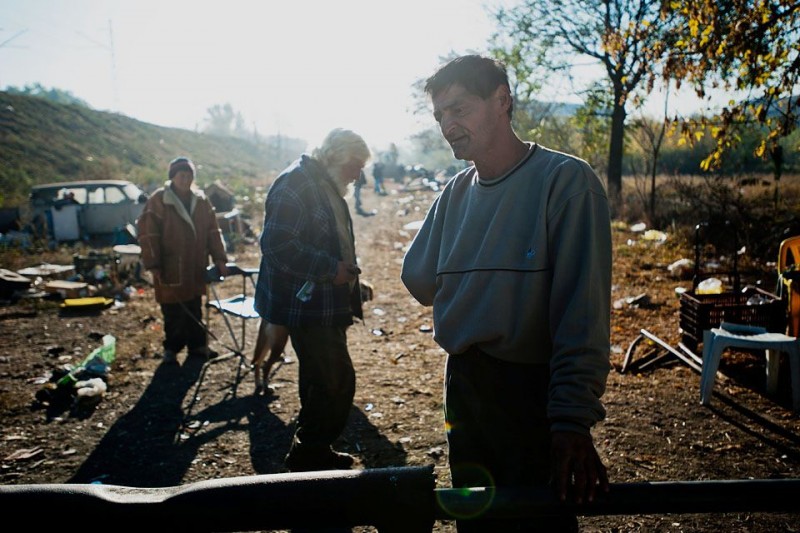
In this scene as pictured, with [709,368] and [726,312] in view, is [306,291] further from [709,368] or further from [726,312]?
[726,312]

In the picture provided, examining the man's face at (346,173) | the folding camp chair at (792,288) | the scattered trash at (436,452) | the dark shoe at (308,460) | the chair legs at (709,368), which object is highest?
the man's face at (346,173)

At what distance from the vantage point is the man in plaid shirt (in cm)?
302

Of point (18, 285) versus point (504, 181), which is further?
point (18, 285)

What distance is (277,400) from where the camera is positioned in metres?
4.93

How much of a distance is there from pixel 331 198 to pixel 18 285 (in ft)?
27.9

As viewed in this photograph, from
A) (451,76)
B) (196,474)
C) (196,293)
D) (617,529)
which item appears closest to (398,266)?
(196,293)

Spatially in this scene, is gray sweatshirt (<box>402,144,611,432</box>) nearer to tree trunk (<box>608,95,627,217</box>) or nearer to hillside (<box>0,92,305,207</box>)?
tree trunk (<box>608,95,627,217</box>)

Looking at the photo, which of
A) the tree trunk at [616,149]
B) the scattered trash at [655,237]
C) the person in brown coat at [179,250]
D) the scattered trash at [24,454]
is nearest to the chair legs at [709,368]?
the person in brown coat at [179,250]

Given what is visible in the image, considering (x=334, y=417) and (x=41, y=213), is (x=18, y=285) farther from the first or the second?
(x=334, y=417)

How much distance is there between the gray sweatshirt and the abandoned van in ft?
45.5

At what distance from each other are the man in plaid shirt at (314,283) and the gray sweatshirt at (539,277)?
4.39 feet

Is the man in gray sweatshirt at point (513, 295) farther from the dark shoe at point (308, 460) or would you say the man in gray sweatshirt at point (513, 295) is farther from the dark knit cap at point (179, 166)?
the dark knit cap at point (179, 166)

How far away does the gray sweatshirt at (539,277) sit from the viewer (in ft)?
4.51

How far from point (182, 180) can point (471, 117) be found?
14.8 ft
